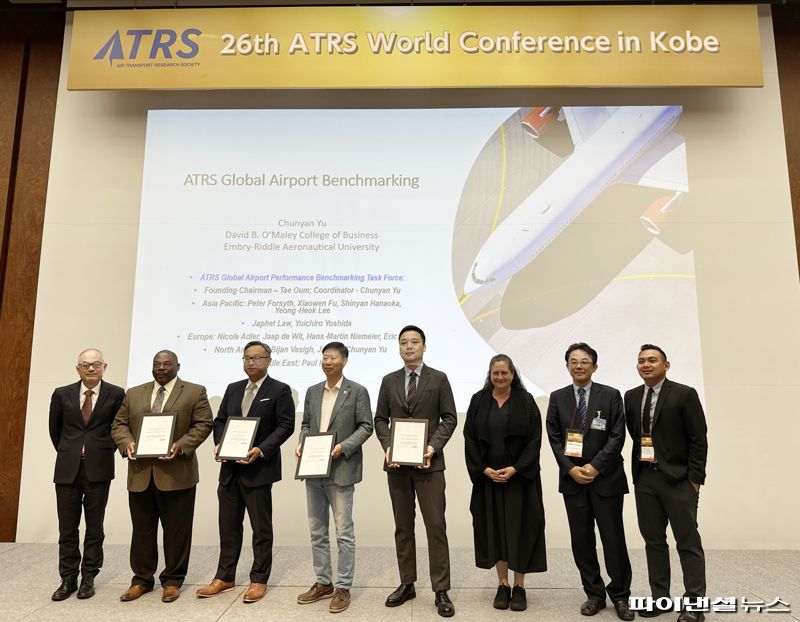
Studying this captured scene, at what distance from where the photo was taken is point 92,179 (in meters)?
4.93

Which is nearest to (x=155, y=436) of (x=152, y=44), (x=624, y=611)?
(x=624, y=611)

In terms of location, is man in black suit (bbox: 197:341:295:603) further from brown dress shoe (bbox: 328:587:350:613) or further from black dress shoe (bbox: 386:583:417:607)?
black dress shoe (bbox: 386:583:417:607)

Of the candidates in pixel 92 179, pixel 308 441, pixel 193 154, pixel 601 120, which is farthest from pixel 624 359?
pixel 92 179

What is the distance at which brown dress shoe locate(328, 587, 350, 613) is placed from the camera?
299cm

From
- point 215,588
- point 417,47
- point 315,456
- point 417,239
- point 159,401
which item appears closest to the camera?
point 315,456

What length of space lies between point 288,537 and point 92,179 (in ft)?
11.6

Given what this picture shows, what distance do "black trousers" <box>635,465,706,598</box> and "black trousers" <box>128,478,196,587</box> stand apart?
8.42 ft

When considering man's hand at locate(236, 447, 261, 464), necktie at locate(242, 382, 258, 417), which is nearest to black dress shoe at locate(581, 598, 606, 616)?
man's hand at locate(236, 447, 261, 464)

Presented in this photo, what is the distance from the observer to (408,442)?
3.02 metres

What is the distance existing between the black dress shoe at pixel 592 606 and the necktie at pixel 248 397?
84.7 inches

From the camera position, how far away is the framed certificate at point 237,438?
3.13 metres

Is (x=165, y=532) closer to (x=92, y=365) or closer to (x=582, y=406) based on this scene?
(x=92, y=365)

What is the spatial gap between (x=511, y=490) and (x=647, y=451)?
2.45ft

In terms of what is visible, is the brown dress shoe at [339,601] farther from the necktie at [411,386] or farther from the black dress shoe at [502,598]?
the necktie at [411,386]
